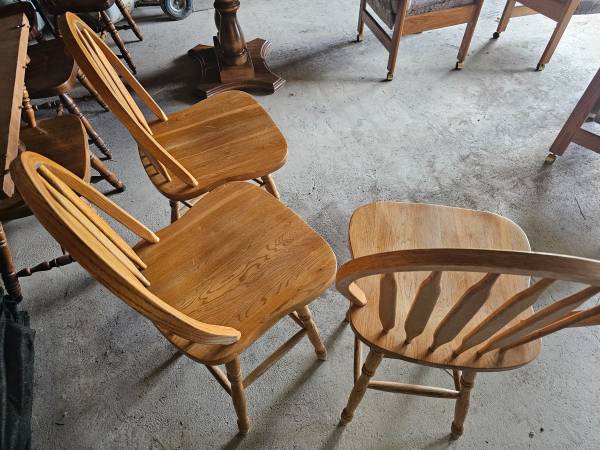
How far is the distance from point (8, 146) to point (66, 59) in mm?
898

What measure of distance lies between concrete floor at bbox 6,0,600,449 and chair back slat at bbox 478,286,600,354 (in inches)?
21.8

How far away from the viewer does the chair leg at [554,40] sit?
2158 mm

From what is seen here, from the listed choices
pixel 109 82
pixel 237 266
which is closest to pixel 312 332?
pixel 237 266

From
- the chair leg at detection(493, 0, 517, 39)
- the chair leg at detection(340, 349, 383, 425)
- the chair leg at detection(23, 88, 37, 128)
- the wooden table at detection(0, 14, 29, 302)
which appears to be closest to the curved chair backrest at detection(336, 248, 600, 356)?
the chair leg at detection(340, 349, 383, 425)

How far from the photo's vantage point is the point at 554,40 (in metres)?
2.27

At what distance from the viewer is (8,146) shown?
103 cm

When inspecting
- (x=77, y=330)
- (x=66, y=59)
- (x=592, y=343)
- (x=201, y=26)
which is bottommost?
(x=77, y=330)

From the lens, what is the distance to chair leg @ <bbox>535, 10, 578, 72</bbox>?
216 centimetres

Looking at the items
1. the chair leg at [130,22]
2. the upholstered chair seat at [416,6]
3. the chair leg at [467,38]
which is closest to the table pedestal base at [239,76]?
the chair leg at [130,22]

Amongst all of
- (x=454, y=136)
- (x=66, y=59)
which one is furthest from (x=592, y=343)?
(x=66, y=59)

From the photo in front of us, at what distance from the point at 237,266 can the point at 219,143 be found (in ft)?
1.65

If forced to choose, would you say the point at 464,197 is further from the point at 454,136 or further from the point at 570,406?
the point at 570,406

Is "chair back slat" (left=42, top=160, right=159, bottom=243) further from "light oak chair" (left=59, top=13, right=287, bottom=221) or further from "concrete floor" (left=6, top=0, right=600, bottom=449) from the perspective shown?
"concrete floor" (left=6, top=0, right=600, bottom=449)

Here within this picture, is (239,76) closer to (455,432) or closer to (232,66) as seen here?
(232,66)
